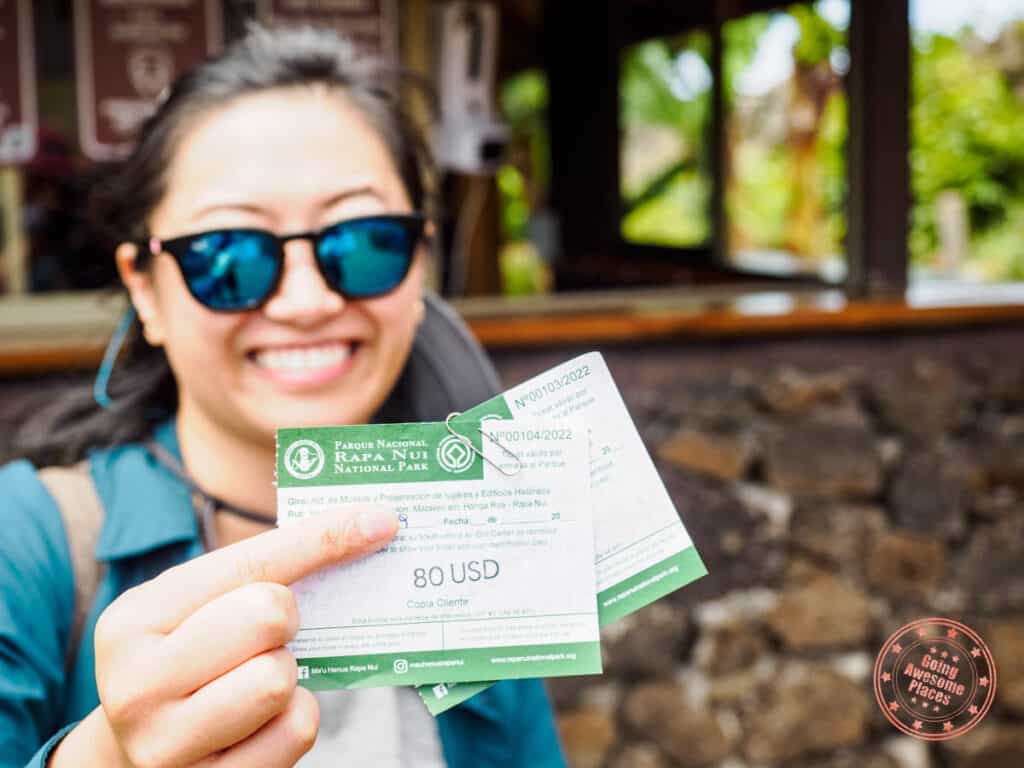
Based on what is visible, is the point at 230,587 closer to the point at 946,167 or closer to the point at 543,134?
the point at 946,167

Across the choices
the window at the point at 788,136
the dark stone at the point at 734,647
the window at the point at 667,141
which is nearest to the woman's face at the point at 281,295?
the dark stone at the point at 734,647

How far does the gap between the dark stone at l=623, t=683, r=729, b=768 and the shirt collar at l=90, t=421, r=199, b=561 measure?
161 cm

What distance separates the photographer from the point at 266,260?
889 mm

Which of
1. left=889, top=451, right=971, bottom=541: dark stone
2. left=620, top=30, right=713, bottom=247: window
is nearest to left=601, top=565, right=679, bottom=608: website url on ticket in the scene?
left=889, top=451, right=971, bottom=541: dark stone

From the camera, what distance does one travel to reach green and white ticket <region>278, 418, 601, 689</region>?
591 millimetres

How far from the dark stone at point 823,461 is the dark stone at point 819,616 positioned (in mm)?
208

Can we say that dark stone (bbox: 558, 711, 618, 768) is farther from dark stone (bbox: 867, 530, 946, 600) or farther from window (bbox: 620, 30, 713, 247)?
window (bbox: 620, 30, 713, 247)

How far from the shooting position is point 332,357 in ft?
3.01

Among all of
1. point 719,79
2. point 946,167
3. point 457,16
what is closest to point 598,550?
point 457,16

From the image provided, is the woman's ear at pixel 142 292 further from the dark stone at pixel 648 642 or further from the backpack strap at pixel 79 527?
the dark stone at pixel 648 642

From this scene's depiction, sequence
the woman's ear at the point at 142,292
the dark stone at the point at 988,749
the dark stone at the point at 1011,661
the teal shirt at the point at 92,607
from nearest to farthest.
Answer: the teal shirt at the point at 92,607 < the woman's ear at the point at 142,292 < the dark stone at the point at 1011,661 < the dark stone at the point at 988,749

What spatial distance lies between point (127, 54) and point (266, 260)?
6.42 ft

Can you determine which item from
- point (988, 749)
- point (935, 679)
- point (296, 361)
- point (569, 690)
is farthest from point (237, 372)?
point (569, 690)

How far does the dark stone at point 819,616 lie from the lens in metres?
2.35
